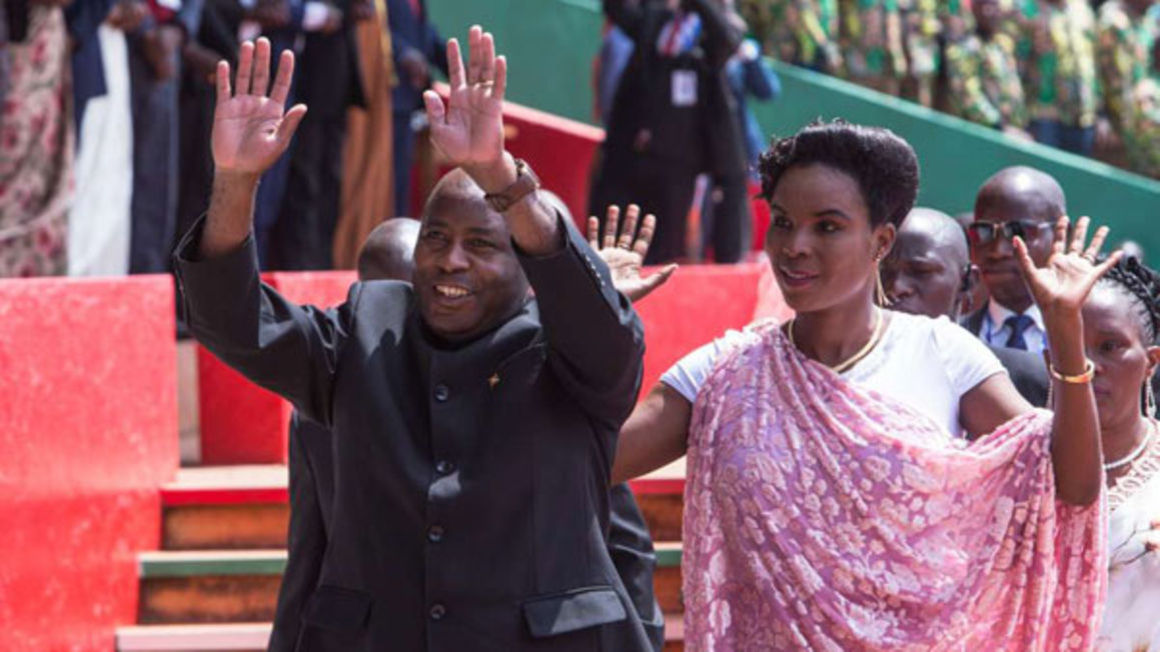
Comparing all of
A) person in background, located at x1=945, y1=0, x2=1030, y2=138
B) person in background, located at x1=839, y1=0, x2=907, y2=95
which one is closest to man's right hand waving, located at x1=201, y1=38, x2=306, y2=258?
person in background, located at x1=839, y1=0, x2=907, y2=95

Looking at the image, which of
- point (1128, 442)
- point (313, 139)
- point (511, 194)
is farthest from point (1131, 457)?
point (313, 139)

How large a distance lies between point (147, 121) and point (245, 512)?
247cm

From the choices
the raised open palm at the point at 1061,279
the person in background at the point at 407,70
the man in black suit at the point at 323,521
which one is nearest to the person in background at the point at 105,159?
the person in background at the point at 407,70

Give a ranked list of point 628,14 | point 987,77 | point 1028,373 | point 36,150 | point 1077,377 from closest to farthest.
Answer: point 1077,377 < point 1028,373 < point 36,150 < point 628,14 < point 987,77

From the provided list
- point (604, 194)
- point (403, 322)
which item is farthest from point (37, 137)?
point (403, 322)

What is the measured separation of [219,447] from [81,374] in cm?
143

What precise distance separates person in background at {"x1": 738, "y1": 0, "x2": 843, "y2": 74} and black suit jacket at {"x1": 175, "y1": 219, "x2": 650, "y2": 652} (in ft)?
32.1

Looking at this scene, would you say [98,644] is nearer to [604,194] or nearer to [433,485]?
[433,485]

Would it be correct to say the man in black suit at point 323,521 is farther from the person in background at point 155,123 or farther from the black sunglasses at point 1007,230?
the person in background at point 155,123

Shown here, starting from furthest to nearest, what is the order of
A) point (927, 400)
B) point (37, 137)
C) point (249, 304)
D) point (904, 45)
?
point (904, 45) → point (37, 137) → point (927, 400) → point (249, 304)

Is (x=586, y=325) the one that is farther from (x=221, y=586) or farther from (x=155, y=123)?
(x=155, y=123)

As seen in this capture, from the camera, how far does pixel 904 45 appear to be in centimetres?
1434

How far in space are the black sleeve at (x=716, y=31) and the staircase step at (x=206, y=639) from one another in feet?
14.3

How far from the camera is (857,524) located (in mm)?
4016
